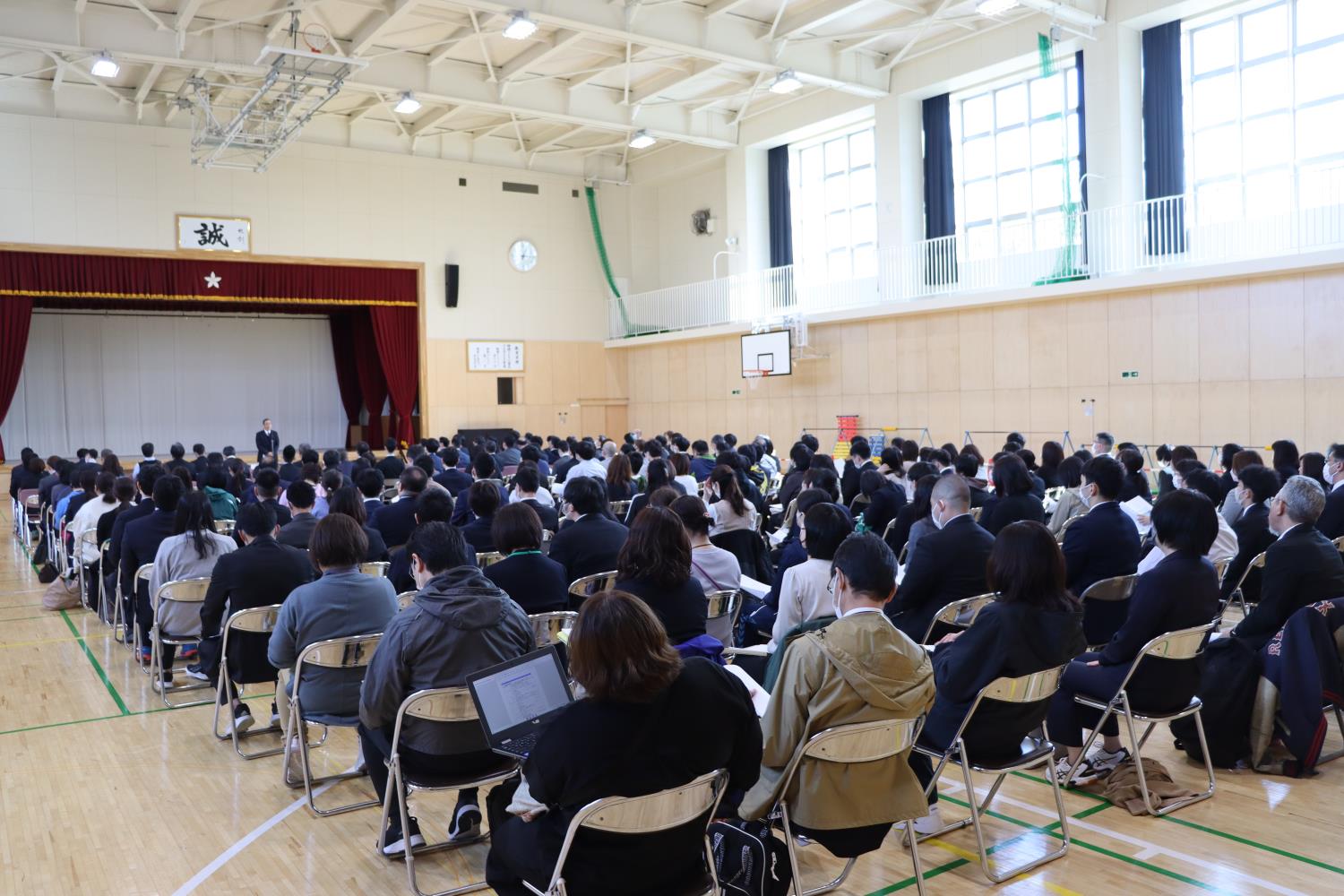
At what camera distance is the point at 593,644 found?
253 cm

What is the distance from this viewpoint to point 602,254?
24406mm

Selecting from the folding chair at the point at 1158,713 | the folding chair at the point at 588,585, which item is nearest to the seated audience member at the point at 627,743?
the folding chair at the point at 1158,713

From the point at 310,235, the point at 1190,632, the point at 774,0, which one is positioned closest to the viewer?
the point at 1190,632

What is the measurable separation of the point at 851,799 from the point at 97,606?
8.29 metres

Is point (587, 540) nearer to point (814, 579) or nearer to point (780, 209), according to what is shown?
point (814, 579)

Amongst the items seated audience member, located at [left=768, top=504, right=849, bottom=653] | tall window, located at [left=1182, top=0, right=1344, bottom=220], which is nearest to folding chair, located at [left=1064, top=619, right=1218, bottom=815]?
seated audience member, located at [left=768, top=504, right=849, bottom=653]

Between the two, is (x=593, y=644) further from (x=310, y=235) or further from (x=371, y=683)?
(x=310, y=235)

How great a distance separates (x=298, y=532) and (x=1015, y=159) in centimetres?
1537

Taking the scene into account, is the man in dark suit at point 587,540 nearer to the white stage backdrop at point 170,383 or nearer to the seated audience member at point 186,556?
the seated audience member at point 186,556

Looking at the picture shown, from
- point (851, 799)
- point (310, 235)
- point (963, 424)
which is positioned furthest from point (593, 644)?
point (310, 235)

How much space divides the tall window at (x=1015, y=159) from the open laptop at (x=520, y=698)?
50.6ft

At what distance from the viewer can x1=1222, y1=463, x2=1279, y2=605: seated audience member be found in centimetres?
615

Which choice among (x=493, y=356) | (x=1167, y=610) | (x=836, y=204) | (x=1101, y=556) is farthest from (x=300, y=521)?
(x=493, y=356)

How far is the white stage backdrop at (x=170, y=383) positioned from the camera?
898 inches
